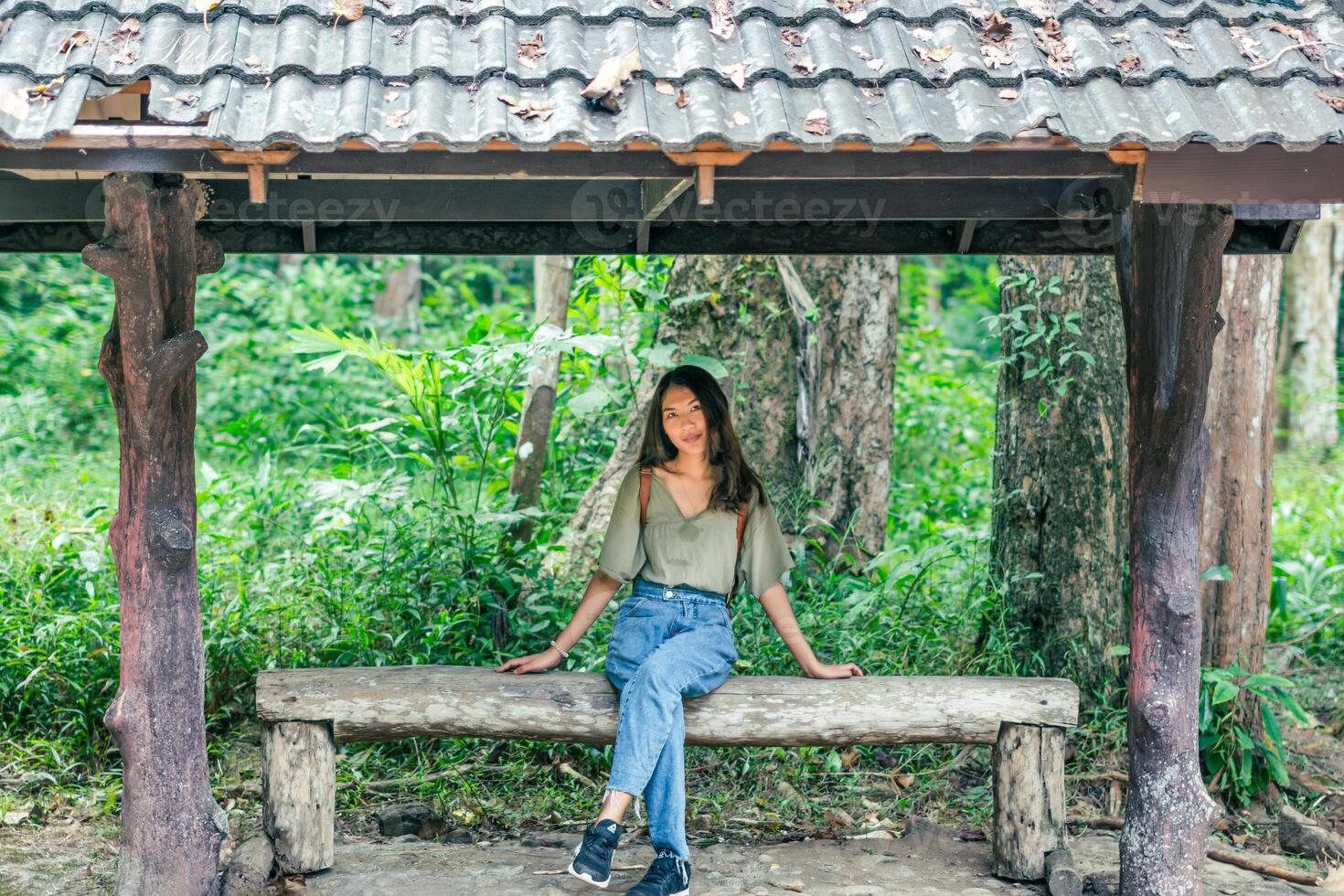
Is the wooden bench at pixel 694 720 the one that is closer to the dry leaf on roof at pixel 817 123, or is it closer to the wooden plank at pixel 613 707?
the wooden plank at pixel 613 707

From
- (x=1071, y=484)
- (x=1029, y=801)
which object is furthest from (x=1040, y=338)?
(x=1029, y=801)

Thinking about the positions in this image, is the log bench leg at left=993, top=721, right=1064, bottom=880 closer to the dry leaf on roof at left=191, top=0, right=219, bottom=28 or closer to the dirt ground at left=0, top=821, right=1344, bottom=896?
the dirt ground at left=0, top=821, right=1344, bottom=896

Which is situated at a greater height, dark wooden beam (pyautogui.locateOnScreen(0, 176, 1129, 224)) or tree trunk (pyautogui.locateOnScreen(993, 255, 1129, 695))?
dark wooden beam (pyautogui.locateOnScreen(0, 176, 1129, 224))

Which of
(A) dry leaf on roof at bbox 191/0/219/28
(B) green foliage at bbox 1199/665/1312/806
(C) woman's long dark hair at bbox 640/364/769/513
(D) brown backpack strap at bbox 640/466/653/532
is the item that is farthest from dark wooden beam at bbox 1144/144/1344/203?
(B) green foliage at bbox 1199/665/1312/806

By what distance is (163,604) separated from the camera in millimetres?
3771

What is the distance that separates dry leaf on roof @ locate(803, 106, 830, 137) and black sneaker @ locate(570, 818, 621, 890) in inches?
94.0

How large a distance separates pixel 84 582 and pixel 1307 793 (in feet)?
20.1

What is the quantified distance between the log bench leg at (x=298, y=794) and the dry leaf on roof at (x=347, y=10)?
246cm

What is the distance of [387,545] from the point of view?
623 centimetres

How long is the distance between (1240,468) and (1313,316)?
27.6ft

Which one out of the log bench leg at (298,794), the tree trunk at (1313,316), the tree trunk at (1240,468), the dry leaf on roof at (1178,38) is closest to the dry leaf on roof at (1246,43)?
the dry leaf on roof at (1178,38)

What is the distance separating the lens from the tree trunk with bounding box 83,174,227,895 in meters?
3.72

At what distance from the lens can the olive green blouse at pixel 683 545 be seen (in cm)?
458

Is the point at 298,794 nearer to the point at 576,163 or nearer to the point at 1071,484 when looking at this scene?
the point at 576,163
